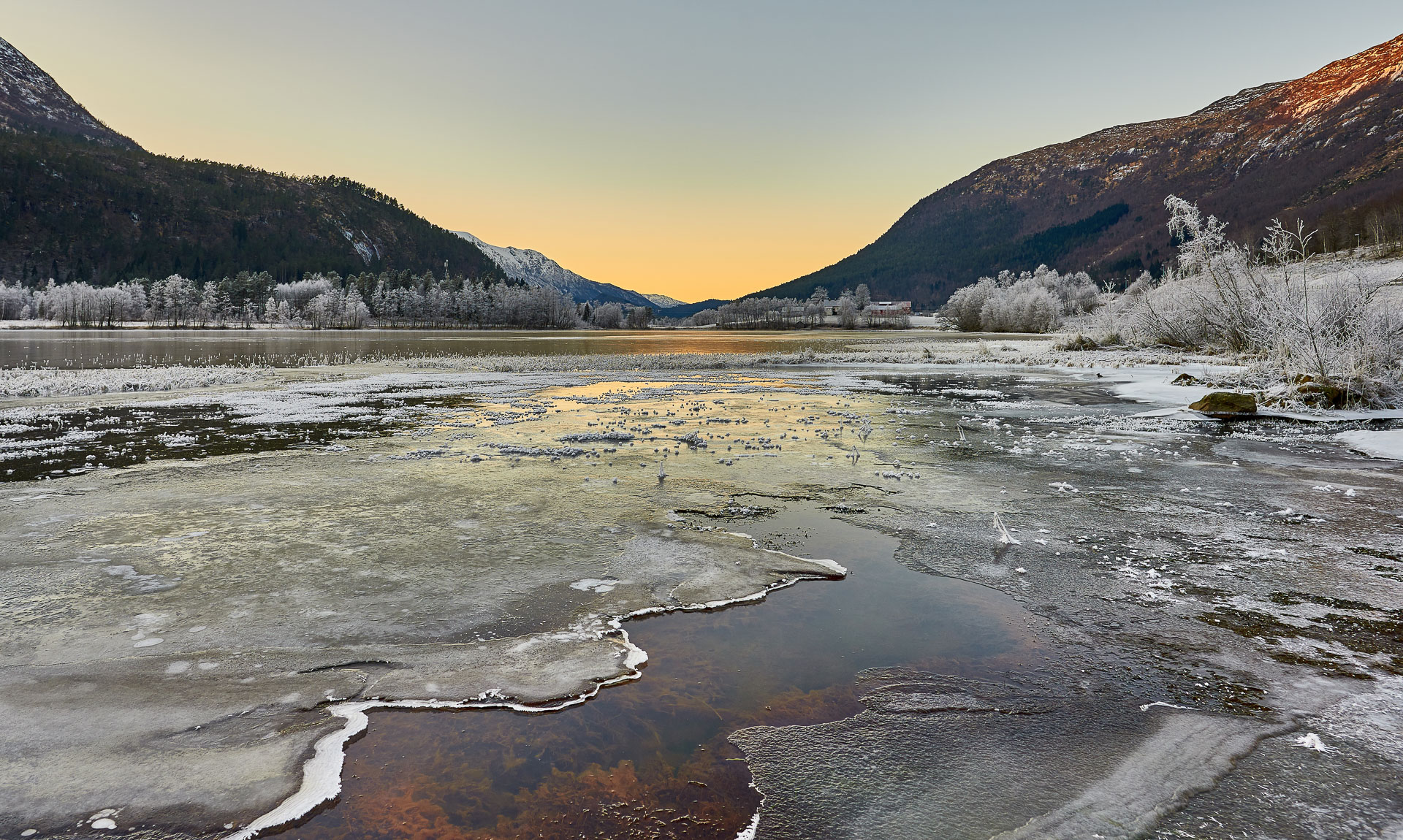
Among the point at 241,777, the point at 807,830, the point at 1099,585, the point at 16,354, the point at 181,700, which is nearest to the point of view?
the point at 807,830

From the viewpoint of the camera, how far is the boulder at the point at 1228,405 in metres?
19.7

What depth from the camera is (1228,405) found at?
20.0 metres

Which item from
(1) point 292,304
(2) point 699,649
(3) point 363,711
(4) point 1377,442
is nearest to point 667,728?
(2) point 699,649

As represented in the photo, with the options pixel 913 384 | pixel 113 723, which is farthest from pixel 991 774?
pixel 913 384

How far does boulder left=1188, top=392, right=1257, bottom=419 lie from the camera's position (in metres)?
19.7

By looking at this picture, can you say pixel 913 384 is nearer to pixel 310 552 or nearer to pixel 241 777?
pixel 310 552

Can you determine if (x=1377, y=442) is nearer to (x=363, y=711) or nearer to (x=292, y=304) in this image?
(x=363, y=711)

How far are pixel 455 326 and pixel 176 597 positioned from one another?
177 metres

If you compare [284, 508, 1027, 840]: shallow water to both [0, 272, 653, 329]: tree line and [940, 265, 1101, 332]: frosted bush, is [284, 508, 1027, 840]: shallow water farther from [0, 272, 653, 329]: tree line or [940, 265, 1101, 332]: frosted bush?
[0, 272, 653, 329]: tree line

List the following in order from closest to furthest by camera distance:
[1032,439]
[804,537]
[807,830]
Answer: [807,830]
[804,537]
[1032,439]

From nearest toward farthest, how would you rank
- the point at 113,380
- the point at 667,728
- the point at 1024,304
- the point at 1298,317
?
1. the point at 667,728
2. the point at 1298,317
3. the point at 113,380
4. the point at 1024,304

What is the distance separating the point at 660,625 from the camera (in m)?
6.16

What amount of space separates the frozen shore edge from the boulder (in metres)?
19.2

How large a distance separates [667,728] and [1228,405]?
22.1m
